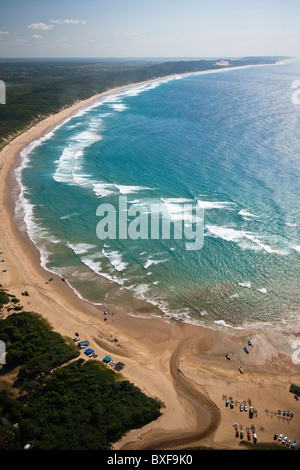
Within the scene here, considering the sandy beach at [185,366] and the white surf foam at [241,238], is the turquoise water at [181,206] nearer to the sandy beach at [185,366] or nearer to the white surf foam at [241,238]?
the white surf foam at [241,238]

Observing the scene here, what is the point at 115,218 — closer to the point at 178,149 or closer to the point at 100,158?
the point at 100,158

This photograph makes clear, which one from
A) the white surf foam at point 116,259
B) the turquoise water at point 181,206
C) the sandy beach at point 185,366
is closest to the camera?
the sandy beach at point 185,366

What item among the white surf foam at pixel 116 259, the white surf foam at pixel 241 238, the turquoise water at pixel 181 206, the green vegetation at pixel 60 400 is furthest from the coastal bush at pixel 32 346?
the white surf foam at pixel 241 238

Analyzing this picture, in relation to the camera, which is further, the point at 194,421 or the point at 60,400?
the point at 194,421

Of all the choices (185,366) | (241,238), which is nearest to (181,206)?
(241,238)

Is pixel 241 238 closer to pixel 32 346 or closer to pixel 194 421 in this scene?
pixel 194 421
